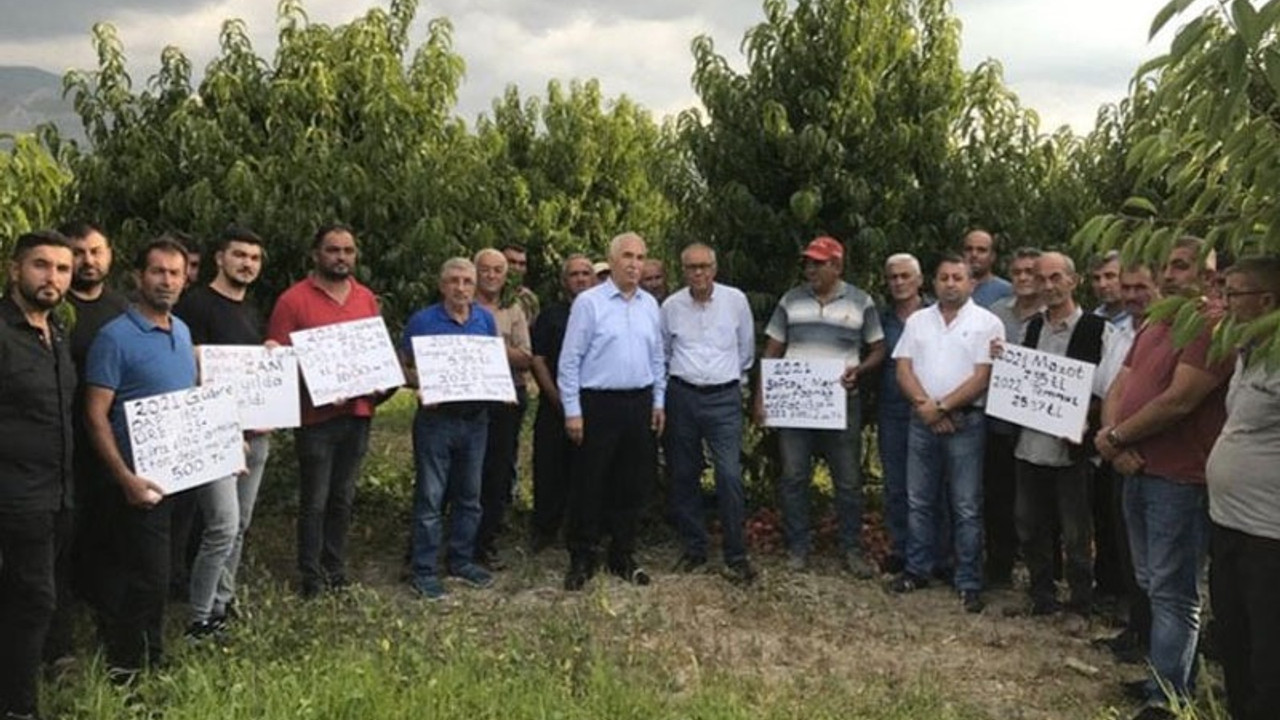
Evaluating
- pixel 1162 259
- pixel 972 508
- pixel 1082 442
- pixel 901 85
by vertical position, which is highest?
pixel 901 85

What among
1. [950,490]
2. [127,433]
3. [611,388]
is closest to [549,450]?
[611,388]

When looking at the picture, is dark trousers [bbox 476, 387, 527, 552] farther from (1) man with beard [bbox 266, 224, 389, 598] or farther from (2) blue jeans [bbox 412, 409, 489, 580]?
(1) man with beard [bbox 266, 224, 389, 598]

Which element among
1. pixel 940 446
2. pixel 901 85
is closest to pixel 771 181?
pixel 901 85

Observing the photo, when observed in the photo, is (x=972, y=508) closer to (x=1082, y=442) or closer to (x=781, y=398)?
(x=1082, y=442)

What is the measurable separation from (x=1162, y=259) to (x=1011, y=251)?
19.6ft

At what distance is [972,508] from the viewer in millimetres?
6785

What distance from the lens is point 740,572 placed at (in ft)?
24.0

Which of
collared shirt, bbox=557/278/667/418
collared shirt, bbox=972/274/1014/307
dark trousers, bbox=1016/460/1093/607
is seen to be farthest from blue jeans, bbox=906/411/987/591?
collared shirt, bbox=557/278/667/418

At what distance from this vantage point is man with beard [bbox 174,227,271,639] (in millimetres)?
5590

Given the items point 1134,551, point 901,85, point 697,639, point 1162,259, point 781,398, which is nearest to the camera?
point 1162,259

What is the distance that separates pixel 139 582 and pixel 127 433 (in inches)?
26.5

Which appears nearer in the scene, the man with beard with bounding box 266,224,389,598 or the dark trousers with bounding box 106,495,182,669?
the dark trousers with bounding box 106,495,182,669

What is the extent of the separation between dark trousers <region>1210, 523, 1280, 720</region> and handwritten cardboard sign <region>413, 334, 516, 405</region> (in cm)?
411

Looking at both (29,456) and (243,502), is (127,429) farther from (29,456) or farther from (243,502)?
(243,502)
